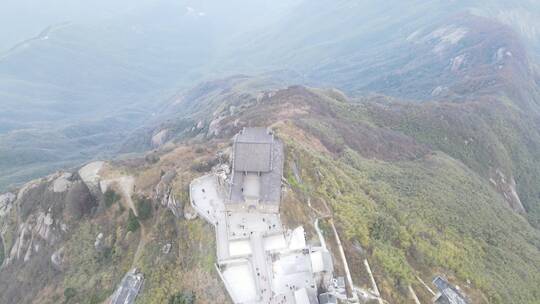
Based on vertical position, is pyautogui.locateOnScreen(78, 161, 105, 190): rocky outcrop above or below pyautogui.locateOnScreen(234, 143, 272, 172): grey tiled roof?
below

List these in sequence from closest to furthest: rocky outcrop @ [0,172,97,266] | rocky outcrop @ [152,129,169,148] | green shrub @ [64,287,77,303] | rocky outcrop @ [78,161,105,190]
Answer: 1. green shrub @ [64,287,77,303]
2. rocky outcrop @ [78,161,105,190]
3. rocky outcrop @ [0,172,97,266]
4. rocky outcrop @ [152,129,169,148]

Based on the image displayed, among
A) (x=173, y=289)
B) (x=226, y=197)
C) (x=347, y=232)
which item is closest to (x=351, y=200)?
(x=347, y=232)

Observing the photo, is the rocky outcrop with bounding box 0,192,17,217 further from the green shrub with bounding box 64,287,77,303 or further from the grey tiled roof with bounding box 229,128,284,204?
the grey tiled roof with bounding box 229,128,284,204

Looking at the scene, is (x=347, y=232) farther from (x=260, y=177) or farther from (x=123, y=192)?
(x=123, y=192)

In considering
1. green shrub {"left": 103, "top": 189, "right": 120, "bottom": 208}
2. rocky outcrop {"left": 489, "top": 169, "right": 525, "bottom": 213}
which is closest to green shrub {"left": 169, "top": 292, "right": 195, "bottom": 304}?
green shrub {"left": 103, "top": 189, "right": 120, "bottom": 208}

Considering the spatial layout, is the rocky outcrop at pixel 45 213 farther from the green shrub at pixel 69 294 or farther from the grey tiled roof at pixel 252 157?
the grey tiled roof at pixel 252 157

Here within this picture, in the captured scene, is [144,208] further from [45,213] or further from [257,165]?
[45,213]

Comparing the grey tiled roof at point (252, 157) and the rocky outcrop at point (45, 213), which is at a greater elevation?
the grey tiled roof at point (252, 157)

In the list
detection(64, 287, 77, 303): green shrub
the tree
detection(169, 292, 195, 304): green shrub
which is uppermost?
the tree

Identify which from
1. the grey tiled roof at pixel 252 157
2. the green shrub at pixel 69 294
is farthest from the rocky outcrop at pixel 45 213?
the grey tiled roof at pixel 252 157

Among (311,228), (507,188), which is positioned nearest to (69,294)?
(311,228)

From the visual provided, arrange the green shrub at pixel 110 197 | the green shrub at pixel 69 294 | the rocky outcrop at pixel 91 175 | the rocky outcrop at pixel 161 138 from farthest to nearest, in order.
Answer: the rocky outcrop at pixel 161 138 < the rocky outcrop at pixel 91 175 < the green shrub at pixel 110 197 < the green shrub at pixel 69 294
